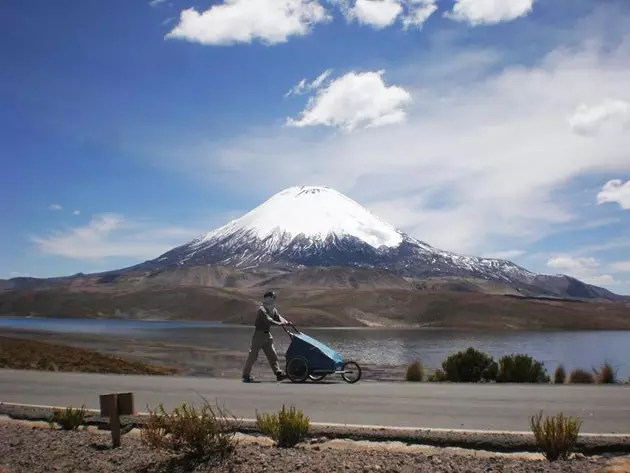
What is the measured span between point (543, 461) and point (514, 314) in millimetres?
134106

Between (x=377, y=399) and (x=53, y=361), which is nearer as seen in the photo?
(x=377, y=399)

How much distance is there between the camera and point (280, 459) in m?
7.28

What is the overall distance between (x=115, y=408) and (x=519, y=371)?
1477 cm

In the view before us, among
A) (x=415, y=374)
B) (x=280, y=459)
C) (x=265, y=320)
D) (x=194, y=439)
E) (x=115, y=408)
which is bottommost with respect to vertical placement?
(x=415, y=374)

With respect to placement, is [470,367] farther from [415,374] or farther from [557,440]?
[557,440]

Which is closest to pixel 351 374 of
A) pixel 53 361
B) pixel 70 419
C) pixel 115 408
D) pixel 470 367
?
pixel 470 367

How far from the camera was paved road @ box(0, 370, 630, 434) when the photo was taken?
9953 millimetres

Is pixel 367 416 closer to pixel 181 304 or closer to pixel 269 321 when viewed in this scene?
pixel 269 321

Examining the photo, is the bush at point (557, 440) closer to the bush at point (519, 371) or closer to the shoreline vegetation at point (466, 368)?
the shoreline vegetation at point (466, 368)

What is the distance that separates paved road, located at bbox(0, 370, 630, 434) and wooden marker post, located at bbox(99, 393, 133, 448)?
8.02ft

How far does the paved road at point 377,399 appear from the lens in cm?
995

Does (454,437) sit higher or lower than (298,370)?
lower

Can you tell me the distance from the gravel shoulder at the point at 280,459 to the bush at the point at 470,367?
44.4 ft

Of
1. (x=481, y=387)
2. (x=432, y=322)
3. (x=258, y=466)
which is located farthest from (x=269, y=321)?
(x=432, y=322)
